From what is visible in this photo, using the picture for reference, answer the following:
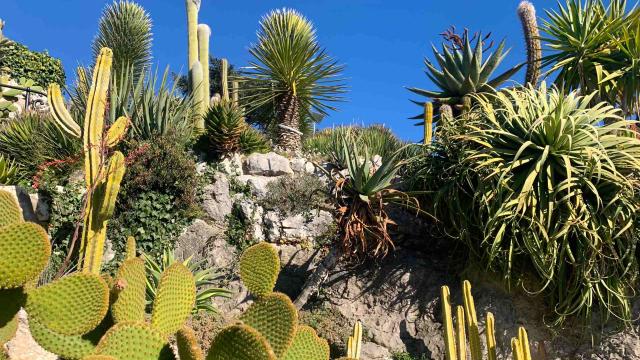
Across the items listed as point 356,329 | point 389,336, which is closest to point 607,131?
point 389,336

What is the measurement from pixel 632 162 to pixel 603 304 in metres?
1.50

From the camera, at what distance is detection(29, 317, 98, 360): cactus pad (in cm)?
211

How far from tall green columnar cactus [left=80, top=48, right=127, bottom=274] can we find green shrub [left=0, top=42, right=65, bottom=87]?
12107 mm

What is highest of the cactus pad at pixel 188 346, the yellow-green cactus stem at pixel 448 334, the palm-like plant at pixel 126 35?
the palm-like plant at pixel 126 35

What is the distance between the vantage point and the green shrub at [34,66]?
53.2 feet

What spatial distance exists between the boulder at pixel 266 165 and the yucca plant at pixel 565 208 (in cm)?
333

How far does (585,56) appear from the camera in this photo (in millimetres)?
8250

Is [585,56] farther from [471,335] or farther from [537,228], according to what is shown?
[471,335]

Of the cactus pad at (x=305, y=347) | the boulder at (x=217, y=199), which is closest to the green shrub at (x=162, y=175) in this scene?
the boulder at (x=217, y=199)

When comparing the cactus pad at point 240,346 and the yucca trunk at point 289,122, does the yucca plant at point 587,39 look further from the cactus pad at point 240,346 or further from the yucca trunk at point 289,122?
the cactus pad at point 240,346

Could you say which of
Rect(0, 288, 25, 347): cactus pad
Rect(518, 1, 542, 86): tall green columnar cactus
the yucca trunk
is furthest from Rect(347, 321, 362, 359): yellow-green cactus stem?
Rect(518, 1, 542, 86): tall green columnar cactus

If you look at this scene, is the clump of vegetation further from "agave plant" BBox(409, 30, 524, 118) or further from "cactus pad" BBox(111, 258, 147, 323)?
"cactus pad" BBox(111, 258, 147, 323)

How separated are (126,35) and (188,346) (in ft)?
36.8

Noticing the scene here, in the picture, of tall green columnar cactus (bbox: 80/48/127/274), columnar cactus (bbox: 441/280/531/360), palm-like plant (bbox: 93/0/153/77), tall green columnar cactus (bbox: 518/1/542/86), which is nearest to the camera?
columnar cactus (bbox: 441/280/531/360)
